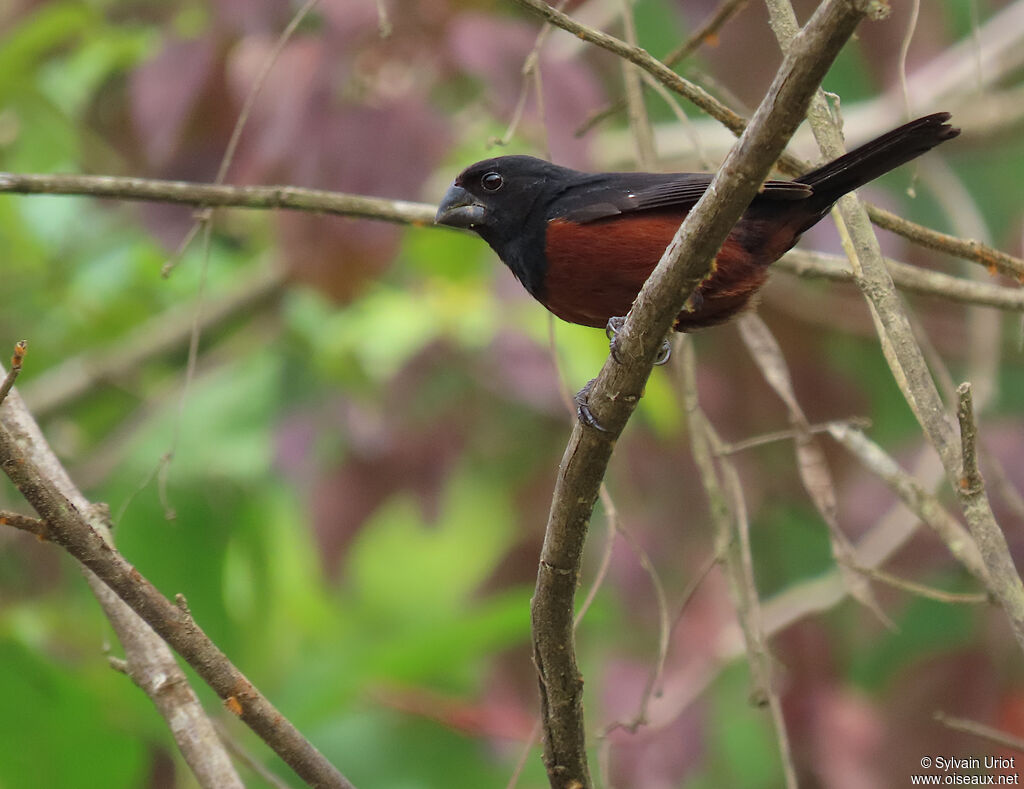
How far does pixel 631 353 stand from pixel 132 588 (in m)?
0.80

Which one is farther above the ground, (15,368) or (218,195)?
(218,195)

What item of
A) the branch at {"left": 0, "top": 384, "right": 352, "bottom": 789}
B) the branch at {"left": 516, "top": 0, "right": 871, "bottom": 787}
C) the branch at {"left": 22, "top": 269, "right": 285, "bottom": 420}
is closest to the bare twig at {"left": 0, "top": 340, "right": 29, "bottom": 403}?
the branch at {"left": 0, "top": 384, "right": 352, "bottom": 789}

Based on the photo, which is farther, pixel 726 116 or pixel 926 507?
pixel 926 507

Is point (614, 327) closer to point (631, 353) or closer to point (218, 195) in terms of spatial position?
point (631, 353)

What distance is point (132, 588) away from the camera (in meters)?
1.72

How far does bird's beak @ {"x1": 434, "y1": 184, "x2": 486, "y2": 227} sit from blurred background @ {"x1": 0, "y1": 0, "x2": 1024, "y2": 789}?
0.77 feet

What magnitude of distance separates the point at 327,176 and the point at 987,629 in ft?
8.34

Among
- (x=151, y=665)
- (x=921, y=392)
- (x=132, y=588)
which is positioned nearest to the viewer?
(x=132, y=588)

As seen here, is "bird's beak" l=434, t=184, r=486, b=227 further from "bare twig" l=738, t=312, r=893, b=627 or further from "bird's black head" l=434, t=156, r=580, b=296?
"bare twig" l=738, t=312, r=893, b=627

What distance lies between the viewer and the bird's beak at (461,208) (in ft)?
9.61

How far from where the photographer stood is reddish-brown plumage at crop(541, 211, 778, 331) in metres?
2.68

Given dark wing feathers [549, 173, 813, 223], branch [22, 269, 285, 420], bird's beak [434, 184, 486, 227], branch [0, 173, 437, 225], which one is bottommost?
branch [0, 173, 437, 225]

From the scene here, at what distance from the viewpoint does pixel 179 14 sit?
4.53m

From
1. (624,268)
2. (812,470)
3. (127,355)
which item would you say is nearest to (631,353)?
→ (624,268)
